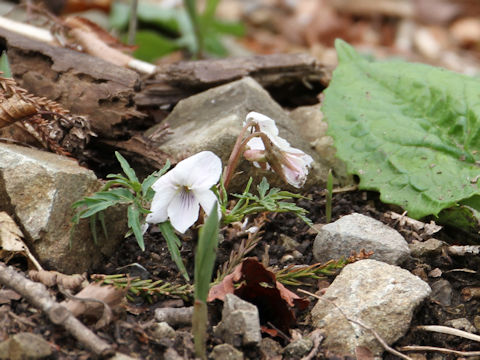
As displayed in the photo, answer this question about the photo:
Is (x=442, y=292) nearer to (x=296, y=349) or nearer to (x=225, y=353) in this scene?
(x=296, y=349)

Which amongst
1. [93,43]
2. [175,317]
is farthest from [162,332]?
[93,43]

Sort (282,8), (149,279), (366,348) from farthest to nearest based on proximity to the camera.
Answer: (282,8) < (149,279) < (366,348)

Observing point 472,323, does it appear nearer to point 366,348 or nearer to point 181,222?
point 366,348

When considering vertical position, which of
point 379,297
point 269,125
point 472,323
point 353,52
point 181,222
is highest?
point 353,52

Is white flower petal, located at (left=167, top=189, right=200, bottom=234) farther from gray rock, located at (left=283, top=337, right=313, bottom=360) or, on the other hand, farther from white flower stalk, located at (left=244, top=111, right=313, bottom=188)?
gray rock, located at (left=283, top=337, right=313, bottom=360)

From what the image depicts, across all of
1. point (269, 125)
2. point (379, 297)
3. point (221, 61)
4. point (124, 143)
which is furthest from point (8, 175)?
point (221, 61)

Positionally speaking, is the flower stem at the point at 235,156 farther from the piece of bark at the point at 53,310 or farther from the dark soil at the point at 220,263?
the piece of bark at the point at 53,310
